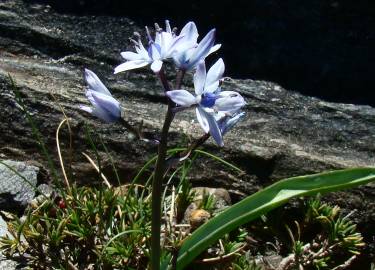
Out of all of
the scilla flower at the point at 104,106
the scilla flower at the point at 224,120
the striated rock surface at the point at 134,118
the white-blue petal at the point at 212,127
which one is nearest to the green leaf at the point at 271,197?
the scilla flower at the point at 224,120

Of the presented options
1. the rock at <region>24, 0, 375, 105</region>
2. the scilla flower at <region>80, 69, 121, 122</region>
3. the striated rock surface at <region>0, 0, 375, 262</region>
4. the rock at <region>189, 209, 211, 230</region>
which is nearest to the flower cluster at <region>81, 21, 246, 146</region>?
the scilla flower at <region>80, 69, 121, 122</region>

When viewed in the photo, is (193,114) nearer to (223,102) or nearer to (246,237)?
(246,237)

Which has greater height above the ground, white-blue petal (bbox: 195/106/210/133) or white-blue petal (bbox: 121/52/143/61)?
white-blue petal (bbox: 121/52/143/61)

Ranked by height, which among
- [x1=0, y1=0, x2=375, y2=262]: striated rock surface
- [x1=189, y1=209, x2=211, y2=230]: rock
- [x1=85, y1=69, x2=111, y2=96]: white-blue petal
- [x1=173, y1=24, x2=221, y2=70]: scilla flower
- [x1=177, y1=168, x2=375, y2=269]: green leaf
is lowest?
[x1=189, y1=209, x2=211, y2=230]: rock

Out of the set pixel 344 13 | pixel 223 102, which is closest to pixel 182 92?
pixel 223 102

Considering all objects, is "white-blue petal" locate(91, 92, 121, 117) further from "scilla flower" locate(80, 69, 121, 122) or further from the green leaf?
the green leaf

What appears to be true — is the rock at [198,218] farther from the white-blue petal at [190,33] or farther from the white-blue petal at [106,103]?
the white-blue petal at [190,33]

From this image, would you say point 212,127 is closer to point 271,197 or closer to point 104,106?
point 104,106
